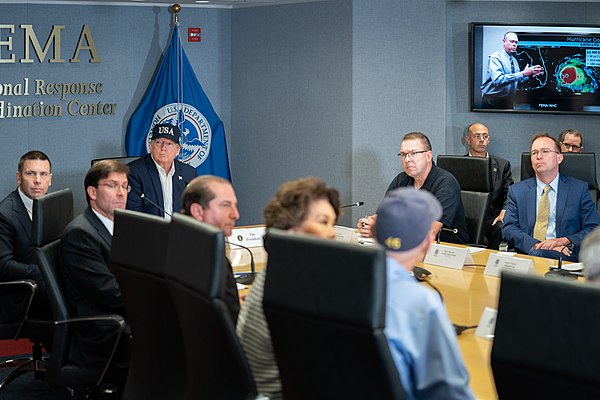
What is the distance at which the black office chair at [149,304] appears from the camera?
3.10 metres

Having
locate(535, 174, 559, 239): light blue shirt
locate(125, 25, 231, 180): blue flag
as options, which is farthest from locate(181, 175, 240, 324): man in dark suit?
locate(125, 25, 231, 180): blue flag

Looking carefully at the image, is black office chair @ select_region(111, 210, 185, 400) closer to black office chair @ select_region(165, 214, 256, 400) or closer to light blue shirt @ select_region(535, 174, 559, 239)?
black office chair @ select_region(165, 214, 256, 400)

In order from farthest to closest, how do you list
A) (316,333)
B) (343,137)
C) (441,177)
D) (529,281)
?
(343,137), (441,177), (316,333), (529,281)

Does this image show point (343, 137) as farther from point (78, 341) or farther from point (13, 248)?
point (78, 341)

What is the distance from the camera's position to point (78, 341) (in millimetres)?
3969

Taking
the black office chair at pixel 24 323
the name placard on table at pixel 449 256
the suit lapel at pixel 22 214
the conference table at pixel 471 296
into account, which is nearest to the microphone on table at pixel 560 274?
the conference table at pixel 471 296

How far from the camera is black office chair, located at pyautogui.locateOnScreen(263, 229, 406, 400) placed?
2.09 m

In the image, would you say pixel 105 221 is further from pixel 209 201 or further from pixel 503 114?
pixel 503 114

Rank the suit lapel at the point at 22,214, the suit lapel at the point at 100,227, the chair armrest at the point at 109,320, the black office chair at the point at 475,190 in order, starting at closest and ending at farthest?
the chair armrest at the point at 109,320
the suit lapel at the point at 100,227
the suit lapel at the point at 22,214
the black office chair at the point at 475,190

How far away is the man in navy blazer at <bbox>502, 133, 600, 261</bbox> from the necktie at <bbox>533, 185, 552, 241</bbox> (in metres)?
0.01

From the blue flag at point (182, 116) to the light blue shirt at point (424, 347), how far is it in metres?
5.66

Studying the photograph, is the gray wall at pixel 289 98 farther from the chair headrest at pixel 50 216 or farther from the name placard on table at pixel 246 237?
the chair headrest at pixel 50 216

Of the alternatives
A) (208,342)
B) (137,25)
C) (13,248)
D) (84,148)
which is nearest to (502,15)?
(137,25)

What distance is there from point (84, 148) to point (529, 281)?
6105mm
